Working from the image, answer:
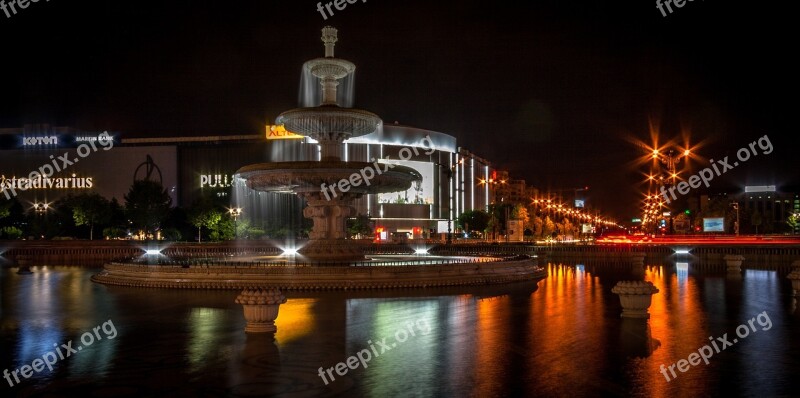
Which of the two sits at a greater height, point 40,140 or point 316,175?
point 40,140

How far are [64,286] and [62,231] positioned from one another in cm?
5946

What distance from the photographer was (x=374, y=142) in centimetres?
10825

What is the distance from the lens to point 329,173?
84.3 ft

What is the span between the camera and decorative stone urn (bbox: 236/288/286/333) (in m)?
13.1

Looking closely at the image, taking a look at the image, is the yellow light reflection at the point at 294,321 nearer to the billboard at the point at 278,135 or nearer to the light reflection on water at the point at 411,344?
the light reflection on water at the point at 411,344

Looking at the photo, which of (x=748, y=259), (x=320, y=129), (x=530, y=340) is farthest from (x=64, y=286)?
(x=748, y=259)

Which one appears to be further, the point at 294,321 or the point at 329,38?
the point at 329,38

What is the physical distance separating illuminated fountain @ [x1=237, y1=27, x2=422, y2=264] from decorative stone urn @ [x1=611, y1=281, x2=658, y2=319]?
12847mm

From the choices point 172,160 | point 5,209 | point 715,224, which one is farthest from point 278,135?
point 715,224

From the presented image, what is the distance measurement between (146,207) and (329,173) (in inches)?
1990

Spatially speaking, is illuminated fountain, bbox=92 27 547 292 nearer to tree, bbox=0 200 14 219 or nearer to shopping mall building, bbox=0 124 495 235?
tree, bbox=0 200 14 219

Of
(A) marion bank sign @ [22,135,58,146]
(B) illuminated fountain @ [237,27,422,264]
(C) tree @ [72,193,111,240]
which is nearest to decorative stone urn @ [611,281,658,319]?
(B) illuminated fountain @ [237,27,422,264]

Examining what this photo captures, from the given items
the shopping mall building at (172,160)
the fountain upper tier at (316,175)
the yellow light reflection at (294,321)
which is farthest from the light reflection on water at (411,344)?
the shopping mall building at (172,160)

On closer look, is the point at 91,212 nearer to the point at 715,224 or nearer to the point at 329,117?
the point at 329,117
